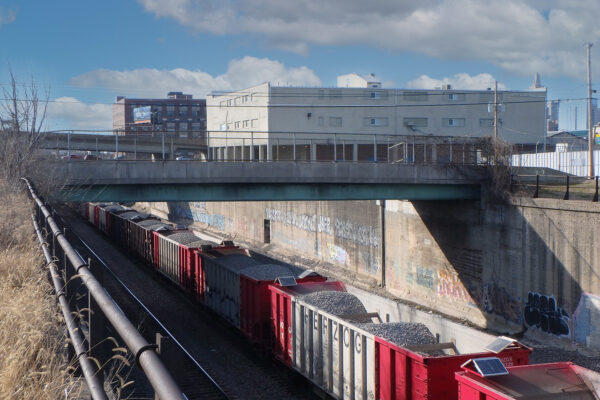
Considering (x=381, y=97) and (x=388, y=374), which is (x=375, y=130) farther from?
(x=388, y=374)

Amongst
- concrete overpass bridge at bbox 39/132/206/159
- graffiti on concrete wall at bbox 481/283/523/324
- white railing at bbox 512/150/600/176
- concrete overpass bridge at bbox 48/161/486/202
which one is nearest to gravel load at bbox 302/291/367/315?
concrete overpass bridge at bbox 48/161/486/202

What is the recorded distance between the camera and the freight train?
1002 cm

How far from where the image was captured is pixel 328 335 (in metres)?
12.8

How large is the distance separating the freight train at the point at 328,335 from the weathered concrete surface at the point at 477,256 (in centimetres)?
1049

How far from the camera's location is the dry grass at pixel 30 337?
4.00m

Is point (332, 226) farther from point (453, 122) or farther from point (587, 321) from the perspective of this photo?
point (453, 122)

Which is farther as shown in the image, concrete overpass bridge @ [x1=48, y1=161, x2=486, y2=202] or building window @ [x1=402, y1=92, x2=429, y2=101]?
building window @ [x1=402, y1=92, x2=429, y2=101]

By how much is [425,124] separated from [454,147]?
40.0 meters

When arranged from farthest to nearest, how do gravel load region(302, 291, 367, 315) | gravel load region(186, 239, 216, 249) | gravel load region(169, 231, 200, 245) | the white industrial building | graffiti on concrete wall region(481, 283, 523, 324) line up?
the white industrial building < gravel load region(169, 231, 200, 245) < gravel load region(186, 239, 216, 249) < graffiti on concrete wall region(481, 283, 523, 324) < gravel load region(302, 291, 367, 315)

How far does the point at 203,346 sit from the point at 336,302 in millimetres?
7109

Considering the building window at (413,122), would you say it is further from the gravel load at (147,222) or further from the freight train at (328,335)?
the freight train at (328,335)

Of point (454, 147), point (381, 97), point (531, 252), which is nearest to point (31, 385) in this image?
point (531, 252)

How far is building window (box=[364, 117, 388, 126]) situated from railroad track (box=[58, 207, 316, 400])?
43.1 m

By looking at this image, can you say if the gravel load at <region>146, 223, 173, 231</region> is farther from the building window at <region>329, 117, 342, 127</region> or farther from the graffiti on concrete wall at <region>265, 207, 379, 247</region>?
the building window at <region>329, 117, 342, 127</region>
